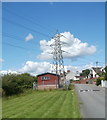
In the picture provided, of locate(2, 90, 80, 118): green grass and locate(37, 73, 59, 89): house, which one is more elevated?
locate(37, 73, 59, 89): house

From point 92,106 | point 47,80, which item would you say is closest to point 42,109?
point 92,106

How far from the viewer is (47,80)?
2473 inches

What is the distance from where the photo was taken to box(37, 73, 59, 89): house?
6212cm

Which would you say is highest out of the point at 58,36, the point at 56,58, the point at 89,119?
the point at 58,36

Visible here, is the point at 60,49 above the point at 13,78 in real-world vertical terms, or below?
above

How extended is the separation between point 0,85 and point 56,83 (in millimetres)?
29686

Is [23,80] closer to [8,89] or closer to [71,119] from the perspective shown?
[8,89]

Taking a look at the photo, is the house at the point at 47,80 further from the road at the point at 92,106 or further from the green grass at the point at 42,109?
the green grass at the point at 42,109

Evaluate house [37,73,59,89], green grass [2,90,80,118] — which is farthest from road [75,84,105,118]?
house [37,73,59,89]

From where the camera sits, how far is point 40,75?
63.8m

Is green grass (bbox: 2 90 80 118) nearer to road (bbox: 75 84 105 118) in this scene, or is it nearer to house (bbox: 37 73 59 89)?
road (bbox: 75 84 105 118)

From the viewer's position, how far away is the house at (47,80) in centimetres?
6212

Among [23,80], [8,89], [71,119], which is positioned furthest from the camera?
[23,80]

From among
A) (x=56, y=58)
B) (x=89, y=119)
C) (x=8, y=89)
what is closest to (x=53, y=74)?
(x=56, y=58)
